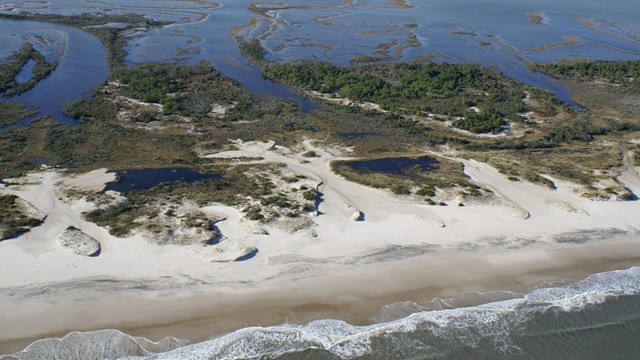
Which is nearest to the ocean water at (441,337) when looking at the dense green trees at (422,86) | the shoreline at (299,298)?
the shoreline at (299,298)

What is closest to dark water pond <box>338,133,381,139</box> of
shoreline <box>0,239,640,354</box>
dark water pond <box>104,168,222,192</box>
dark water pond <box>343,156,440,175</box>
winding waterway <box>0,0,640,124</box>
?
dark water pond <box>343,156,440,175</box>

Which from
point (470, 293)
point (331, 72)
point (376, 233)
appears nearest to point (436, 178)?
point (376, 233)

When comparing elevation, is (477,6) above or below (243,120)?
above

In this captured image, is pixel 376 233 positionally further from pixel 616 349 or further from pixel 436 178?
pixel 616 349

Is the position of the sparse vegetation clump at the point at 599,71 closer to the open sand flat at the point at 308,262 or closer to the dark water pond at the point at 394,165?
the open sand flat at the point at 308,262

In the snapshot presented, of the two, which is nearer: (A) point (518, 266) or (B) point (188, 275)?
(B) point (188, 275)

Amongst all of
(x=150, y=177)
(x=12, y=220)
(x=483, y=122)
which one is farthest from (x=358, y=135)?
(x=12, y=220)
